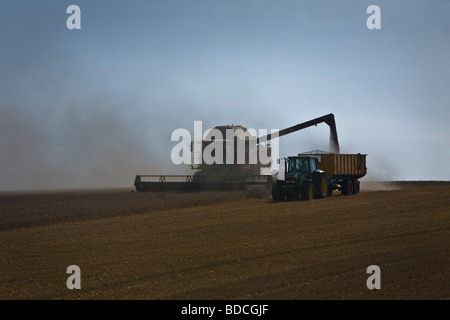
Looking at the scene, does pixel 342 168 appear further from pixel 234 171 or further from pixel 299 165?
Result: pixel 234 171

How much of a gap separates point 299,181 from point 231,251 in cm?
1367

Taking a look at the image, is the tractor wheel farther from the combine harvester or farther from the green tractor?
the combine harvester

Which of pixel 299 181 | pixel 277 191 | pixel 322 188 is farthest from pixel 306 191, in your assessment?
pixel 322 188

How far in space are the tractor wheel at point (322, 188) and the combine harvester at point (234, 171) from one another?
623cm

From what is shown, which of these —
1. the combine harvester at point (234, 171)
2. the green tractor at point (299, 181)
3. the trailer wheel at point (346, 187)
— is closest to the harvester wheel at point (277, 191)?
the green tractor at point (299, 181)

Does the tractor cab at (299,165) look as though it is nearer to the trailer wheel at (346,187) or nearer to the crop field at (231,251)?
the crop field at (231,251)

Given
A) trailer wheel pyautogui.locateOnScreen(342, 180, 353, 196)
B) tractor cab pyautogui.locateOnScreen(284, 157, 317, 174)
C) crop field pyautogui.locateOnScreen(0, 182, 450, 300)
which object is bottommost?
crop field pyautogui.locateOnScreen(0, 182, 450, 300)

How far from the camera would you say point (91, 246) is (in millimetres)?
15672

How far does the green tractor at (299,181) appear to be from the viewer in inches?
1073

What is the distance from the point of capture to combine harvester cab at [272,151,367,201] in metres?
27.3

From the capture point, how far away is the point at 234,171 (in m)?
36.9

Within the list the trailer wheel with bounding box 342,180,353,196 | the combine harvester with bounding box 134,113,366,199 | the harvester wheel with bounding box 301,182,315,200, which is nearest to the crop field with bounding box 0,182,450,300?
the harvester wheel with bounding box 301,182,315,200

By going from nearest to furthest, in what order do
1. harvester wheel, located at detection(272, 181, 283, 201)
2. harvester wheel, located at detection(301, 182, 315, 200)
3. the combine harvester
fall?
harvester wheel, located at detection(301, 182, 315, 200), harvester wheel, located at detection(272, 181, 283, 201), the combine harvester
